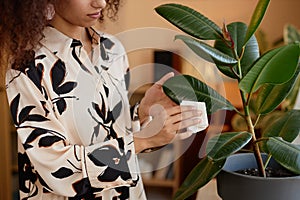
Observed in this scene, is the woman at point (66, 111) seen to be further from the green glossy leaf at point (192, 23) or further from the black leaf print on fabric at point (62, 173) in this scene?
the green glossy leaf at point (192, 23)

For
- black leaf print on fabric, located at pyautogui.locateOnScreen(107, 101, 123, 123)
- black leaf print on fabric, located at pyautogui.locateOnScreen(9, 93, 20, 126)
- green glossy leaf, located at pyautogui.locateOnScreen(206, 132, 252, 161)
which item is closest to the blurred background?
black leaf print on fabric, located at pyautogui.locateOnScreen(107, 101, 123, 123)

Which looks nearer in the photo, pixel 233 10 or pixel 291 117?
pixel 291 117

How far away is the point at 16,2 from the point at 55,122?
260 mm

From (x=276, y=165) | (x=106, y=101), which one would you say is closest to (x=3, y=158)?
(x=106, y=101)

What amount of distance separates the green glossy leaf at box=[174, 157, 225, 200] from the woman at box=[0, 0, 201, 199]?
109mm

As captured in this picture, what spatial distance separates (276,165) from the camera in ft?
3.32

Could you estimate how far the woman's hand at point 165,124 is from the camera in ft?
3.25

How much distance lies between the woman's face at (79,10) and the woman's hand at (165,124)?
0.81ft

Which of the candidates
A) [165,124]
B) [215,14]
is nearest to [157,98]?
[165,124]

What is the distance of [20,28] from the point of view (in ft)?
3.23

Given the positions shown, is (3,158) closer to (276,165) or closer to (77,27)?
(77,27)

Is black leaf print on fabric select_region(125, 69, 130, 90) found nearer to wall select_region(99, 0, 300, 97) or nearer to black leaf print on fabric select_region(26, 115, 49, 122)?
black leaf print on fabric select_region(26, 115, 49, 122)

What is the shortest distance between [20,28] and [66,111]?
8.0 inches

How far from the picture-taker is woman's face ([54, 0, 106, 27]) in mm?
1037
